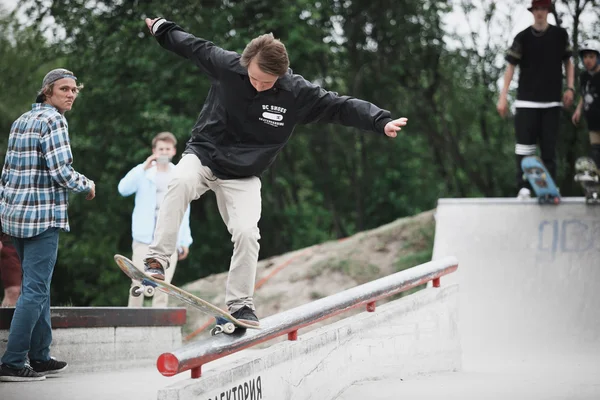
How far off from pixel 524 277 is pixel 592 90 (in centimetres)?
224

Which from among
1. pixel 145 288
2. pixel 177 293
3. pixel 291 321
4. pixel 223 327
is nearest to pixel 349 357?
pixel 291 321

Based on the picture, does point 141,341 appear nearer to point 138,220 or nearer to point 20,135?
point 138,220

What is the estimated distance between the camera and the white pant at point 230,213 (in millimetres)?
4707

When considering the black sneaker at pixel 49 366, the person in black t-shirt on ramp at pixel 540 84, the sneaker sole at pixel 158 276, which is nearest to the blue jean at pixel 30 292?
the black sneaker at pixel 49 366

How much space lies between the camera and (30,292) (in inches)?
189

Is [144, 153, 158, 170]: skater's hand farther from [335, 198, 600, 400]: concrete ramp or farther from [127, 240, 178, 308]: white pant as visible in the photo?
[335, 198, 600, 400]: concrete ramp

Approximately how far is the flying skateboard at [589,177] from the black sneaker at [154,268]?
18.4ft

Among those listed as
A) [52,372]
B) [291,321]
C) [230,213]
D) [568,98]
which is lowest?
[52,372]

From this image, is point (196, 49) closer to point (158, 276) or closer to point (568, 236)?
point (158, 276)

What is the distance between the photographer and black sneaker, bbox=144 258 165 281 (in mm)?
4488

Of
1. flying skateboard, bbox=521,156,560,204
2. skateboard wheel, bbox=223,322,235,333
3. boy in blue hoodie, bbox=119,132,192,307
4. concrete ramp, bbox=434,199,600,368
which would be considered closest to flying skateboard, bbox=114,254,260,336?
skateboard wheel, bbox=223,322,235,333

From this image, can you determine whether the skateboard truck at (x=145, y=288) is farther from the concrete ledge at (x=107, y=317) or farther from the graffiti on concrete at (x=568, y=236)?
the graffiti on concrete at (x=568, y=236)

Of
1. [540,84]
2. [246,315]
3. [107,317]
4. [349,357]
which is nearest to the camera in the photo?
[246,315]

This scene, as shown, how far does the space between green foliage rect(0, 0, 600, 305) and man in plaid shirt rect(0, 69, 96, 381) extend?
→ 7.31 meters
